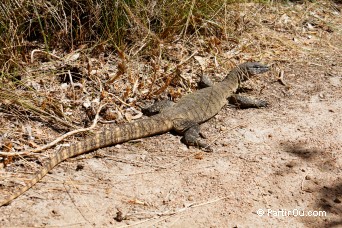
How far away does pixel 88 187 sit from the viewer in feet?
13.6

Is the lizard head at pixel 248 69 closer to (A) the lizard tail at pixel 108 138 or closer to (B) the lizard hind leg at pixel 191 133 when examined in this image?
(B) the lizard hind leg at pixel 191 133

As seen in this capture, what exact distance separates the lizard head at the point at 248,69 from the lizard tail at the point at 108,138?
1.53 metres

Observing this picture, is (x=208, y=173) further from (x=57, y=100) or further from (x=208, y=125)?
(x=57, y=100)

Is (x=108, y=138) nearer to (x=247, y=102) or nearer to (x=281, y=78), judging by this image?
(x=247, y=102)

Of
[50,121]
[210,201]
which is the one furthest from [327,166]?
[50,121]

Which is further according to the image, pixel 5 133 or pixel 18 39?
pixel 18 39

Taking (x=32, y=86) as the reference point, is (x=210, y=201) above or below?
below

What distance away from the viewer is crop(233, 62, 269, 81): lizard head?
622 cm

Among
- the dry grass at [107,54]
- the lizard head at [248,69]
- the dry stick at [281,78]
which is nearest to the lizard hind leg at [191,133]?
the dry grass at [107,54]

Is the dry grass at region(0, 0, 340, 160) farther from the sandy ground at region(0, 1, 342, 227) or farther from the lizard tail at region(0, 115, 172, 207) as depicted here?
the sandy ground at region(0, 1, 342, 227)

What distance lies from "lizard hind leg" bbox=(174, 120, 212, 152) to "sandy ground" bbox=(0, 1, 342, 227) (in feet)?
0.30

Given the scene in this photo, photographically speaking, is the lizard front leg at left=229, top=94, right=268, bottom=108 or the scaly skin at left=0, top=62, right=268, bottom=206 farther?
the lizard front leg at left=229, top=94, right=268, bottom=108

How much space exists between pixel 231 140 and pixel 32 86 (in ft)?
7.82

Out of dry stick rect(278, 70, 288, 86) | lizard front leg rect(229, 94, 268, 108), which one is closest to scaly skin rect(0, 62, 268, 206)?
lizard front leg rect(229, 94, 268, 108)
